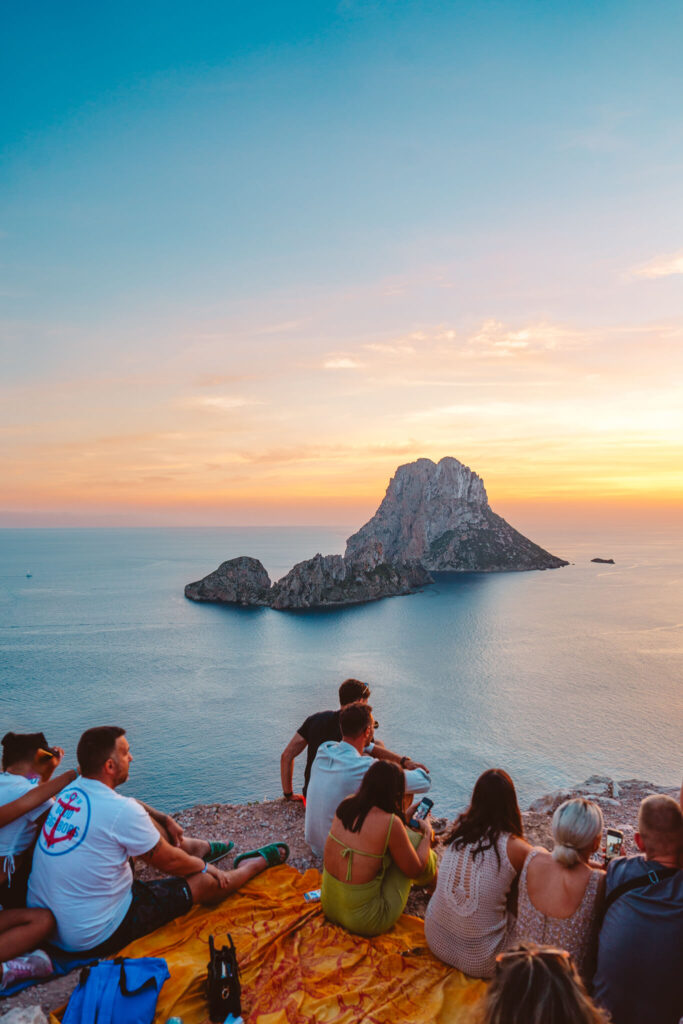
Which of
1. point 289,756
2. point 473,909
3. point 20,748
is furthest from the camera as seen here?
point 289,756

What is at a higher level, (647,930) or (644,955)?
(647,930)

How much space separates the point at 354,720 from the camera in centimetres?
654

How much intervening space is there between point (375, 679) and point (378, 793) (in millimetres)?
50972

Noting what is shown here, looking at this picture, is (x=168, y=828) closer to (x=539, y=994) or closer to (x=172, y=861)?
(x=172, y=861)

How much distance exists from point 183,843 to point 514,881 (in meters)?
3.85

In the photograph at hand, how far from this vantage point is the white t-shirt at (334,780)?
21.5 feet

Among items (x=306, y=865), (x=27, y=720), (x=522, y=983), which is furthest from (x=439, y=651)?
(x=522, y=983)

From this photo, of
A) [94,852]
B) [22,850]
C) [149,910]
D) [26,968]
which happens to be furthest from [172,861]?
[22,850]

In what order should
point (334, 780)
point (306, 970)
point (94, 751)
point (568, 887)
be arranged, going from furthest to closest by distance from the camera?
1. point (334, 780)
2. point (306, 970)
3. point (94, 751)
4. point (568, 887)

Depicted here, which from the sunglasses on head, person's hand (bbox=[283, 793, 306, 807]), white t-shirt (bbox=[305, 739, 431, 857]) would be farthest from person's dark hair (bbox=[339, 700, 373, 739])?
the sunglasses on head

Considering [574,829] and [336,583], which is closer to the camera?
[574,829]

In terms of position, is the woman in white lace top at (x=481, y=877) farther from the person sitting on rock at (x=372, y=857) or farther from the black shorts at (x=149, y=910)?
the black shorts at (x=149, y=910)

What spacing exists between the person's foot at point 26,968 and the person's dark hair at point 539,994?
15.2 ft

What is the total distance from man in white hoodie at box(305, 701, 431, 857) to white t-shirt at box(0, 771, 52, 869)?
2.85 meters
